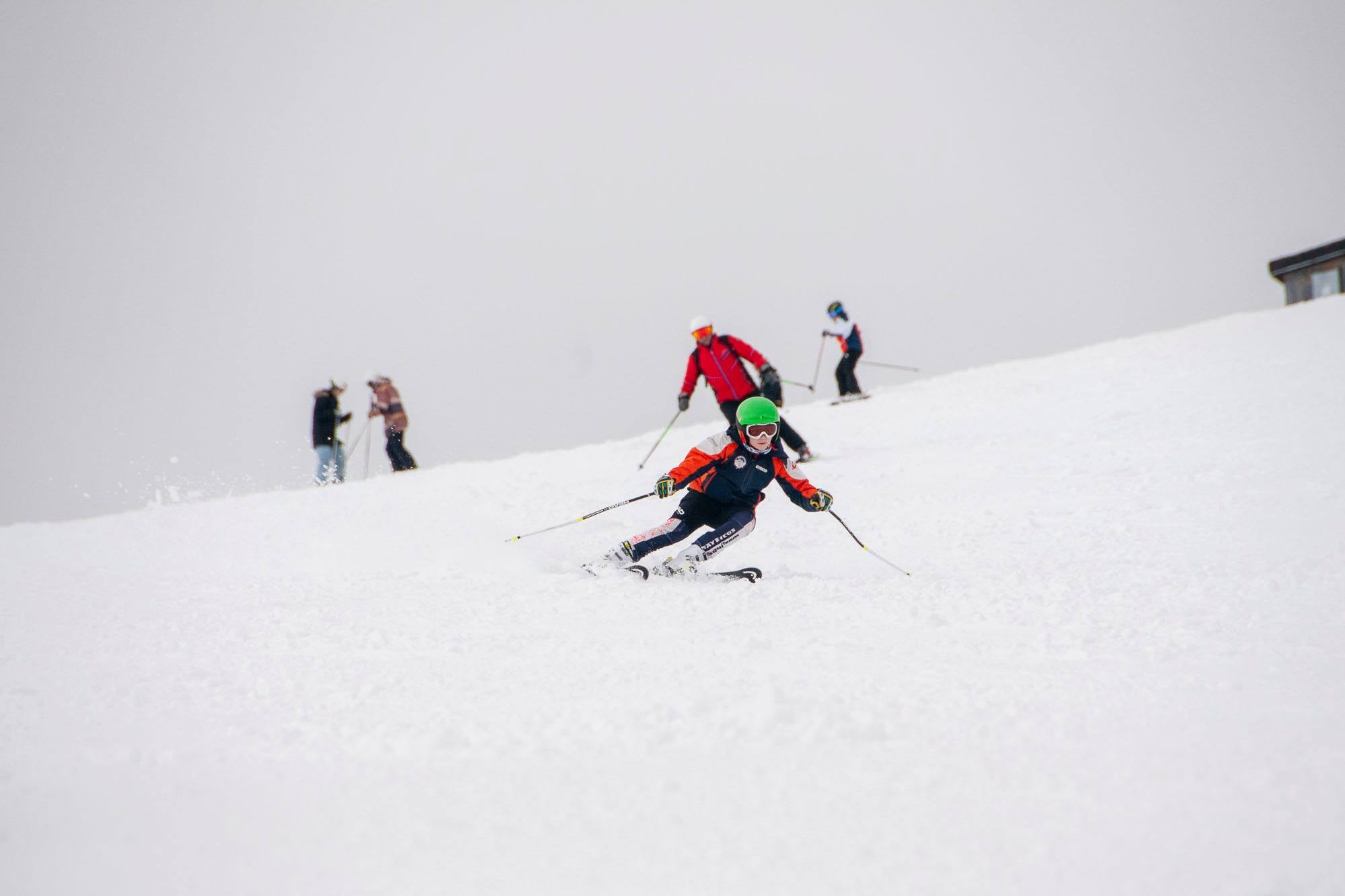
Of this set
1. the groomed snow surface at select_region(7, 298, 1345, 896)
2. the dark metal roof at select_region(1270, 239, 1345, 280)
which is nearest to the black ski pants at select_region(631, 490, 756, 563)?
the groomed snow surface at select_region(7, 298, 1345, 896)

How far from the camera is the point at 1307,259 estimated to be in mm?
22203

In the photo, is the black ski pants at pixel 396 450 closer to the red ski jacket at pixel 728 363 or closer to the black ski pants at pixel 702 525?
the red ski jacket at pixel 728 363

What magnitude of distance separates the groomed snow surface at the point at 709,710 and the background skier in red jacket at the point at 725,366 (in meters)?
2.56

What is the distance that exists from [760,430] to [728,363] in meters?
3.49

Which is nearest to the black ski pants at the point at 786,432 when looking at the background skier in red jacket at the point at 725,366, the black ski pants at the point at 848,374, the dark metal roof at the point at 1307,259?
the background skier in red jacket at the point at 725,366

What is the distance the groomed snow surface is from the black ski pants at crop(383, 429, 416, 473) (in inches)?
237

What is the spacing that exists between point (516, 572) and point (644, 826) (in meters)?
3.50

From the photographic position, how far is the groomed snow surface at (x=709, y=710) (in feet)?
6.27

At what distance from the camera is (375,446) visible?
1434 cm

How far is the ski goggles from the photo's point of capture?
216 inches

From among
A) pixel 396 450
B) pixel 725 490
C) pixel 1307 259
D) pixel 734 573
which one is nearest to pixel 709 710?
pixel 734 573

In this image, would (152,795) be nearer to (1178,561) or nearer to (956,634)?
(956,634)

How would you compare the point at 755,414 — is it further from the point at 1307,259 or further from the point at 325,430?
the point at 1307,259

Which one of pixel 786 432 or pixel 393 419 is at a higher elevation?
pixel 393 419
